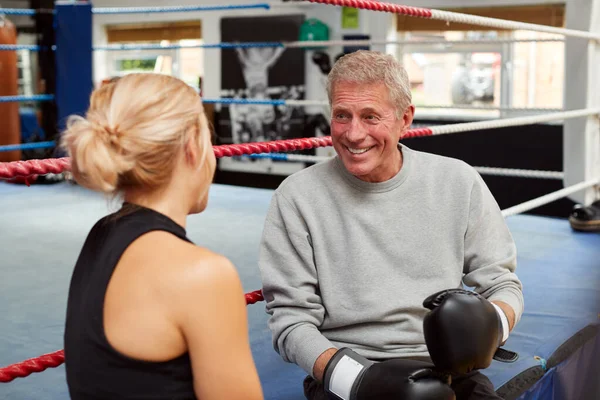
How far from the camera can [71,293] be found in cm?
83

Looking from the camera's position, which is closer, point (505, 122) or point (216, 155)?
point (216, 155)

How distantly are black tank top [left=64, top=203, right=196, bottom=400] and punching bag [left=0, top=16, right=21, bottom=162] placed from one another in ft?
14.7

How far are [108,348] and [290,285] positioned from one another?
1.66 feet

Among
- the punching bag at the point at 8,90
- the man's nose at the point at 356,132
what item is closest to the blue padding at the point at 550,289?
the man's nose at the point at 356,132

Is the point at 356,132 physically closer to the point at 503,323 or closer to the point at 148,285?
the point at 503,323

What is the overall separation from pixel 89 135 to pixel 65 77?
11.1 ft

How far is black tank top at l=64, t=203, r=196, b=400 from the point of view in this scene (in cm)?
76

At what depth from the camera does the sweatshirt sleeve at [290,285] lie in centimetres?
118

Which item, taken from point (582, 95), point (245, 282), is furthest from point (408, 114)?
point (582, 95)

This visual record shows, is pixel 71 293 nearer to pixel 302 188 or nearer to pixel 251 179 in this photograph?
pixel 302 188

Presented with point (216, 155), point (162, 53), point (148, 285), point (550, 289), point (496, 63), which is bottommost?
point (550, 289)

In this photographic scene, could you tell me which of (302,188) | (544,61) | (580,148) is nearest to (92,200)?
(580,148)

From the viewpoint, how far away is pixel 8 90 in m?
5.16

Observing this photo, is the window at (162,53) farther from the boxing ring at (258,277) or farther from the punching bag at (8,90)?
the boxing ring at (258,277)
